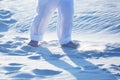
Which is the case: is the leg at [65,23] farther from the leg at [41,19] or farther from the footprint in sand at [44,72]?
the footprint in sand at [44,72]

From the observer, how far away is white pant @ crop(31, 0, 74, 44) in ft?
17.4

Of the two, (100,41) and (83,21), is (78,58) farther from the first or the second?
(83,21)

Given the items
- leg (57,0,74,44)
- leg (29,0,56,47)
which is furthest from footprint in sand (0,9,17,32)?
leg (57,0,74,44)

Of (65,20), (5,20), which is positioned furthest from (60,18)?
(5,20)

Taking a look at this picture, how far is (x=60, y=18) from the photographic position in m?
5.47

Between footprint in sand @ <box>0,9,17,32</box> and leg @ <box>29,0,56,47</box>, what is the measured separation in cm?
113

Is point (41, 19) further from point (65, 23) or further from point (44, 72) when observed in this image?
point (44, 72)

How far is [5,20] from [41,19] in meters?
1.70

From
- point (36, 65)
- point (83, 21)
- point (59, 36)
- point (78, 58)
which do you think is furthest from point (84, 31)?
point (36, 65)

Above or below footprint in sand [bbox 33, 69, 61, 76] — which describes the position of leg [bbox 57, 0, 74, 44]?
above

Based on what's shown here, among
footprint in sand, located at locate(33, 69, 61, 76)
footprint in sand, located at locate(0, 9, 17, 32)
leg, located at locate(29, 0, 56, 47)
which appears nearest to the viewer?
footprint in sand, located at locate(33, 69, 61, 76)

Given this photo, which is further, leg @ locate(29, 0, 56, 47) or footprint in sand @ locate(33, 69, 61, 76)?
leg @ locate(29, 0, 56, 47)

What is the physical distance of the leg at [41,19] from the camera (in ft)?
17.3

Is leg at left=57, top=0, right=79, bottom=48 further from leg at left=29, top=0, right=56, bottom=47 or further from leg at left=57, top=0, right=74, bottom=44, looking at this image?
leg at left=29, top=0, right=56, bottom=47
